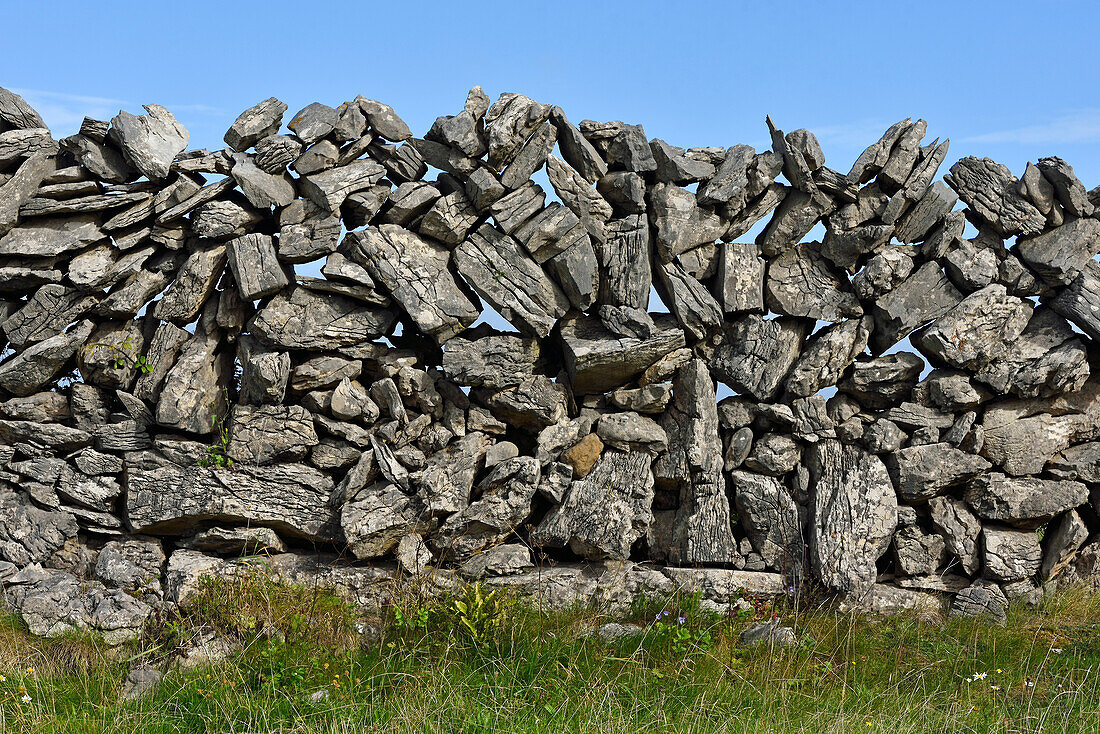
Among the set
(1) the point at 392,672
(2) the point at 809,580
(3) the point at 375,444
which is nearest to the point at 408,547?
(3) the point at 375,444

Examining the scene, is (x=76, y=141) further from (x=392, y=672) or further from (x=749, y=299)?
(x=749, y=299)

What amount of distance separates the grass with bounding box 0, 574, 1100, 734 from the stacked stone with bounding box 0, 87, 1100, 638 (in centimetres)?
66

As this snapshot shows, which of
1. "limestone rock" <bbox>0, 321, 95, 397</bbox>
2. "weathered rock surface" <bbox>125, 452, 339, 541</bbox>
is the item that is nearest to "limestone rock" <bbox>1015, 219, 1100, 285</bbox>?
"weathered rock surface" <bbox>125, 452, 339, 541</bbox>

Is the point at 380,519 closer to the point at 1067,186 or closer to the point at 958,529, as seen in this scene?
the point at 958,529

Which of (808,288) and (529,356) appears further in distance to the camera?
(808,288)

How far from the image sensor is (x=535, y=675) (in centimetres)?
586

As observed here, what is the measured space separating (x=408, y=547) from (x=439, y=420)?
1117mm

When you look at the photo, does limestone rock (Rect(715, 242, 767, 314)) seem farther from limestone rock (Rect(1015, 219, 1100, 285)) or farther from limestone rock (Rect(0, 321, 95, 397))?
limestone rock (Rect(0, 321, 95, 397))

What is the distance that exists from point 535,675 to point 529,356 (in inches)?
108

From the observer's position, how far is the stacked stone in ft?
24.2

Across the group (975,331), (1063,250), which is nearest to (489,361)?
(975,331)

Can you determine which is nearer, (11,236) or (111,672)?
(111,672)

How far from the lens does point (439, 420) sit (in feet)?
25.0

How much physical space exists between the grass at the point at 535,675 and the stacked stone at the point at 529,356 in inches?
25.9
